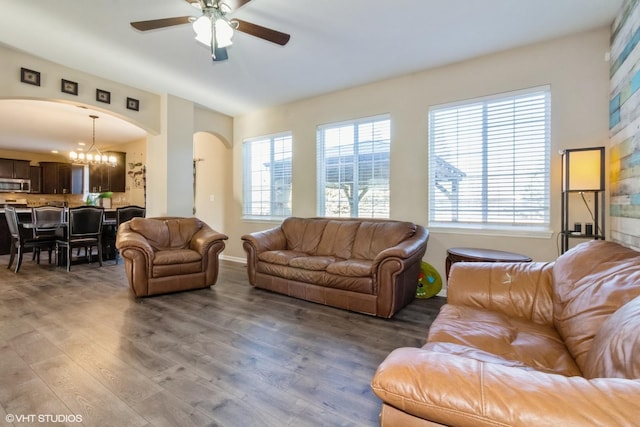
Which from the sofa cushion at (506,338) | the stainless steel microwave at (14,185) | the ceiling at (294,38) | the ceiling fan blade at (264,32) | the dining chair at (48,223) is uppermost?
the ceiling at (294,38)

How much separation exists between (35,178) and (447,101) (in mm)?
11059

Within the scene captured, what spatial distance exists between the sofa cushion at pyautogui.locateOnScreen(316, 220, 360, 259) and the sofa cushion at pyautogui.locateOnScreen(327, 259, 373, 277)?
0.56 metres

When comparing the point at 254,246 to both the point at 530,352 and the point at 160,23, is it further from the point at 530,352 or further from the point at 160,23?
the point at 530,352

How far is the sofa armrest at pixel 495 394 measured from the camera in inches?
25.7

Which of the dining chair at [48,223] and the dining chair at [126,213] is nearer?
the dining chair at [48,223]

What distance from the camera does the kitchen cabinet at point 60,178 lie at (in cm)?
875

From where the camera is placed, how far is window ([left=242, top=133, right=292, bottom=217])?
5107mm

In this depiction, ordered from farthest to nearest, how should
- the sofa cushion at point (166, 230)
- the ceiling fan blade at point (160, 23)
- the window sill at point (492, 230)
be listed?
the sofa cushion at point (166, 230) → the window sill at point (492, 230) → the ceiling fan blade at point (160, 23)

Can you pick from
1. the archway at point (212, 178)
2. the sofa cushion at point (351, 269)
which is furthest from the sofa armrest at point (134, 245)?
the archway at point (212, 178)

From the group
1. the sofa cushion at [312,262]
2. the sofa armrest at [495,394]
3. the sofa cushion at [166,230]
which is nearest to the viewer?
the sofa armrest at [495,394]

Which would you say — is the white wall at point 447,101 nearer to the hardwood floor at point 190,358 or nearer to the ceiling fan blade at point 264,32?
the hardwood floor at point 190,358

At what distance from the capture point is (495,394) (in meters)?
0.73

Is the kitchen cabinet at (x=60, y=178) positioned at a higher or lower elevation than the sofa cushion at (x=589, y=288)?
higher

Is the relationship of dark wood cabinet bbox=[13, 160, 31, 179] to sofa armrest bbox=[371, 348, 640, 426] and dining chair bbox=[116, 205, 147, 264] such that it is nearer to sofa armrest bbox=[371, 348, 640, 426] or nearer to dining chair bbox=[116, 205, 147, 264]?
dining chair bbox=[116, 205, 147, 264]
